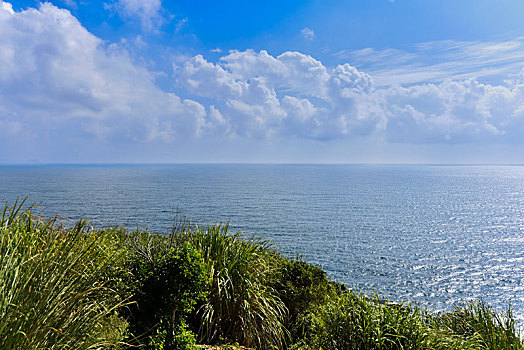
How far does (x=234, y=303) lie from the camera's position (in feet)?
25.3

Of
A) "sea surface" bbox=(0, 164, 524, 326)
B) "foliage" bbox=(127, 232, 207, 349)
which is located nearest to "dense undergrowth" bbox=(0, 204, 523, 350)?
"foliage" bbox=(127, 232, 207, 349)

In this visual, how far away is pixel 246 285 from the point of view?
7895 millimetres

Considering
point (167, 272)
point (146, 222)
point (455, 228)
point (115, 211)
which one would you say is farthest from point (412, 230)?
point (167, 272)

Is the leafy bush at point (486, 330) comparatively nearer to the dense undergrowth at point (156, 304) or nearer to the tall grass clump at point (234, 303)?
the dense undergrowth at point (156, 304)

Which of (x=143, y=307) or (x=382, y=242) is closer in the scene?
(x=143, y=307)

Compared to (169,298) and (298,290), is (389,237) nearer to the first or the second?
(298,290)

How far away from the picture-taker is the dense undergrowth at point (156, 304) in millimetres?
3418

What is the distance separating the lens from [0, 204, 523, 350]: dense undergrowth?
135 inches

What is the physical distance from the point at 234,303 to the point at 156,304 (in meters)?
1.93

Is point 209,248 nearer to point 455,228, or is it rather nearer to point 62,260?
point 62,260

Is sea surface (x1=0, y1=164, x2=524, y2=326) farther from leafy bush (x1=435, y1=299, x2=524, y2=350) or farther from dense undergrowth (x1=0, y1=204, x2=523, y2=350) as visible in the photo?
leafy bush (x1=435, y1=299, x2=524, y2=350)

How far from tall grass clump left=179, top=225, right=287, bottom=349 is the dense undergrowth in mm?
23

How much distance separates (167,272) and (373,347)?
3.98 metres

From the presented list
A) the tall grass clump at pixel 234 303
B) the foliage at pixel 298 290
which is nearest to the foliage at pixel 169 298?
the tall grass clump at pixel 234 303
